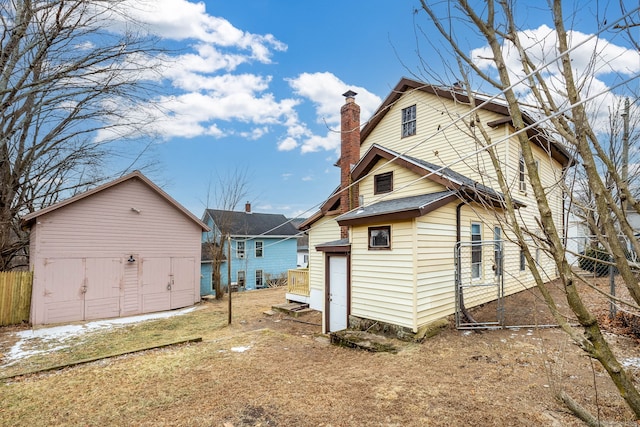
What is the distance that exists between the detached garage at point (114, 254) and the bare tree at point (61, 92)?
2.73 m

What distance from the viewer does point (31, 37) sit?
7641 mm

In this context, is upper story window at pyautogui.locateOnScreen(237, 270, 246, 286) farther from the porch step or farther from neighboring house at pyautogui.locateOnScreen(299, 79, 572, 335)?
neighboring house at pyautogui.locateOnScreen(299, 79, 572, 335)

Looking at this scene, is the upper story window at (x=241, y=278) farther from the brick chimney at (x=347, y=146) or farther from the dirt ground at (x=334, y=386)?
the dirt ground at (x=334, y=386)

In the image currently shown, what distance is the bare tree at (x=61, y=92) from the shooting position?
7059 millimetres

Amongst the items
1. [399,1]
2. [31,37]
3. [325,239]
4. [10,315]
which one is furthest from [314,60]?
[10,315]

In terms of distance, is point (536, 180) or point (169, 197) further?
point (169, 197)

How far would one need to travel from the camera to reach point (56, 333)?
31.8 ft

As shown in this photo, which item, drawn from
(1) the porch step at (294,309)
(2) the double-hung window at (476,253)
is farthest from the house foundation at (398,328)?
(1) the porch step at (294,309)

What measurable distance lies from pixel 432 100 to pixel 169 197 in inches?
470

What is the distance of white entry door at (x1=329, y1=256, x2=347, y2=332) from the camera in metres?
9.03

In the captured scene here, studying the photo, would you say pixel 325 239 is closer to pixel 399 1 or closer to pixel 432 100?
pixel 432 100

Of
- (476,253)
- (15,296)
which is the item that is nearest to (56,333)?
(15,296)

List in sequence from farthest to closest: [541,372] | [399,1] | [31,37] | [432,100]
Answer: [432,100], [31,37], [541,372], [399,1]

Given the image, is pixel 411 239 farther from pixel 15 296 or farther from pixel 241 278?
pixel 241 278
